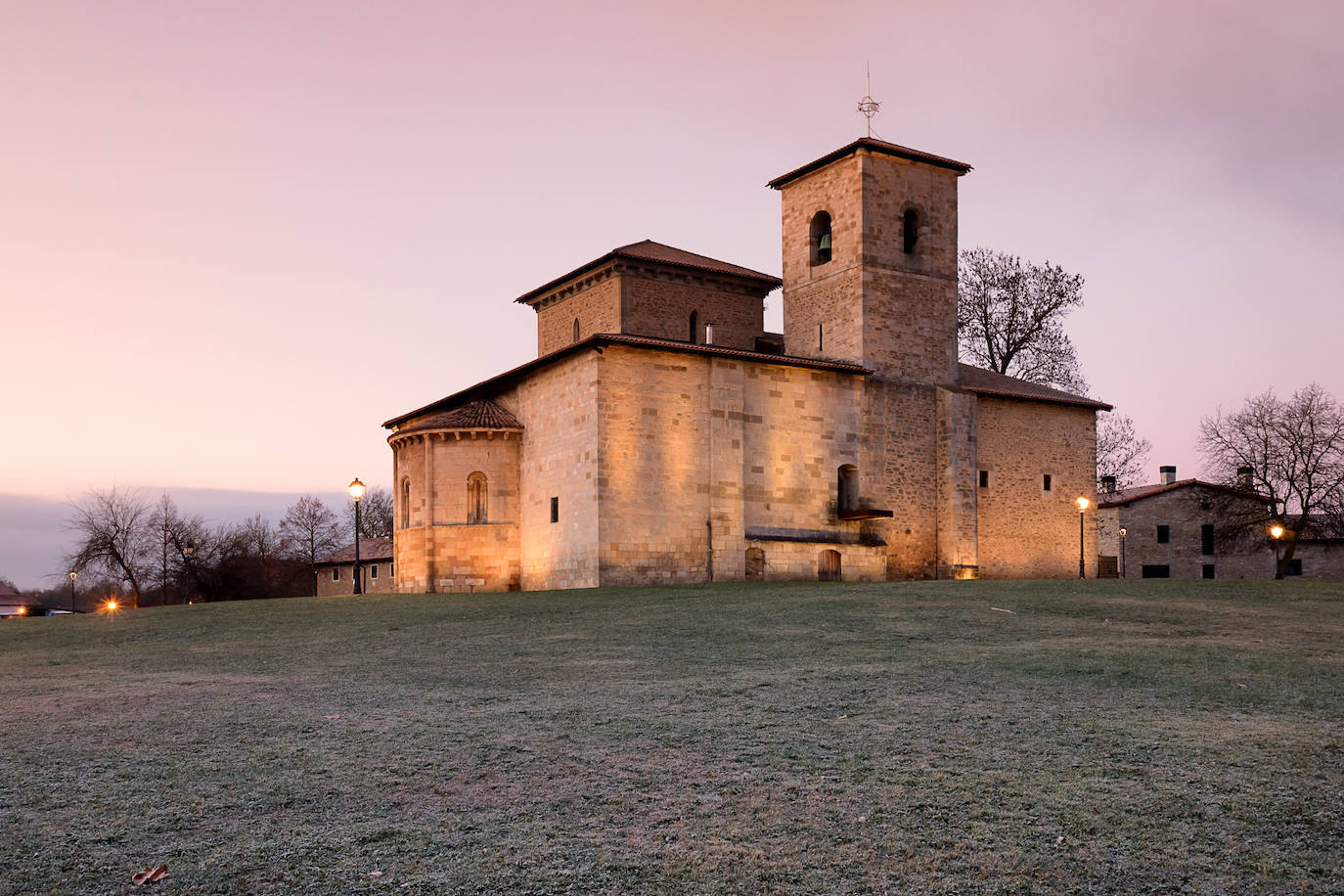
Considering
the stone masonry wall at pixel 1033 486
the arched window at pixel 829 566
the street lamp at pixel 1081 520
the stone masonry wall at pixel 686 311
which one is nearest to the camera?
the arched window at pixel 829 566

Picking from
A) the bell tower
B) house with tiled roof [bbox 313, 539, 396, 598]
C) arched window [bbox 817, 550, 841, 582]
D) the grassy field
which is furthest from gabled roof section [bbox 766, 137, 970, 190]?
house with tiled roof [bbox 313, 539, 396, 598]

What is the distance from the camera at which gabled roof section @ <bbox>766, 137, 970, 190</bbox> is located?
115 feet

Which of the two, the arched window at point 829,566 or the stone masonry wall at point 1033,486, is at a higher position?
the stone masonry wall at point 1033,486

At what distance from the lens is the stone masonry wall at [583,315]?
122 feet

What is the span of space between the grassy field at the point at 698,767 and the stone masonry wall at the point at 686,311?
73.5 ft

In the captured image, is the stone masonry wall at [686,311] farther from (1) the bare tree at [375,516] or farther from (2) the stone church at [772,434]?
(1) the bare tree at [375,516]

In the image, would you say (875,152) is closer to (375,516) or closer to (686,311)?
(686,311)

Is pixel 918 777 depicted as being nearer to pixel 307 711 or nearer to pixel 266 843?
pixel 266 843

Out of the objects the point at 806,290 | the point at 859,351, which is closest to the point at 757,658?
the point at 859,351

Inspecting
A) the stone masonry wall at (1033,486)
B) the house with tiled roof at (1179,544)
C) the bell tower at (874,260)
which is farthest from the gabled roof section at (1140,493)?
the bell tower at (874,260)

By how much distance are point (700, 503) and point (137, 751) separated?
22.8m

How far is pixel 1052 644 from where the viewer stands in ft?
47.7

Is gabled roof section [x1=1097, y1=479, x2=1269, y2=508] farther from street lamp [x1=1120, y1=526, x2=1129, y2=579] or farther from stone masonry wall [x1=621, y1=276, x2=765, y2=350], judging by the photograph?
stone masonry wall [x1=621, y1=276, x2=765, y2=350]

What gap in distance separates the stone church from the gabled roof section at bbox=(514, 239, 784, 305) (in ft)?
0.45
